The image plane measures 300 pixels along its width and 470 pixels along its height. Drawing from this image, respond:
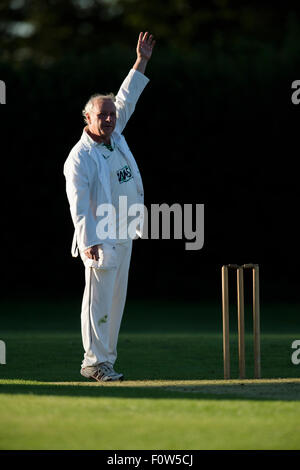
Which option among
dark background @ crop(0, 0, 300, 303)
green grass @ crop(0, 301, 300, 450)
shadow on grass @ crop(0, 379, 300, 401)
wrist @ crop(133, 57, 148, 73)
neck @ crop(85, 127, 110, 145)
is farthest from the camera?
dark background @ crop(0, 0, 300, 303)

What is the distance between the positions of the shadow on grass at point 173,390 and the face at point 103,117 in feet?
5.70

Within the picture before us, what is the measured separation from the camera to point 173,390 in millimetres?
7000

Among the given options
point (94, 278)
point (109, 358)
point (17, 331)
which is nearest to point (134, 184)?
point (94, 278)

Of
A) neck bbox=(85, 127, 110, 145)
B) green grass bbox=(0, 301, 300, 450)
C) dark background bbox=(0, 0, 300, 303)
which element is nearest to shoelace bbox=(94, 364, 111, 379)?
green grass bbox=(0, 301, 300, 450)

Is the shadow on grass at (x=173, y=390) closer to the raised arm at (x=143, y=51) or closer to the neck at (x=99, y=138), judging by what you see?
the neck at (x=99, y=138)

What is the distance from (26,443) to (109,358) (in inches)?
99.8

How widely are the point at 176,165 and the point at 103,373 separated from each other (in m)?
9.41

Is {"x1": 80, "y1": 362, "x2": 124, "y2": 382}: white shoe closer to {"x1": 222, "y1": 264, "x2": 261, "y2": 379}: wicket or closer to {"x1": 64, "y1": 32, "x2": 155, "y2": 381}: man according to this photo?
{"x1": 64, "y1": 32, "x2": 155, "y2": 381}: man

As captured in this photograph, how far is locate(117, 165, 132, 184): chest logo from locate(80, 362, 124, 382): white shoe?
128cm

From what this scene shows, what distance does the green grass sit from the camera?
5.29 meters

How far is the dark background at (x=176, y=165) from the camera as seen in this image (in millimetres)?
16609

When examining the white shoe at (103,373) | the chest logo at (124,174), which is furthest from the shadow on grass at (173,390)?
the chest logo at (124,174)

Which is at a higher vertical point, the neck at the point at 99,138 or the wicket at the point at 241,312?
the neck at the point at 99,138

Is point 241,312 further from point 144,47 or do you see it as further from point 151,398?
point 144,47
